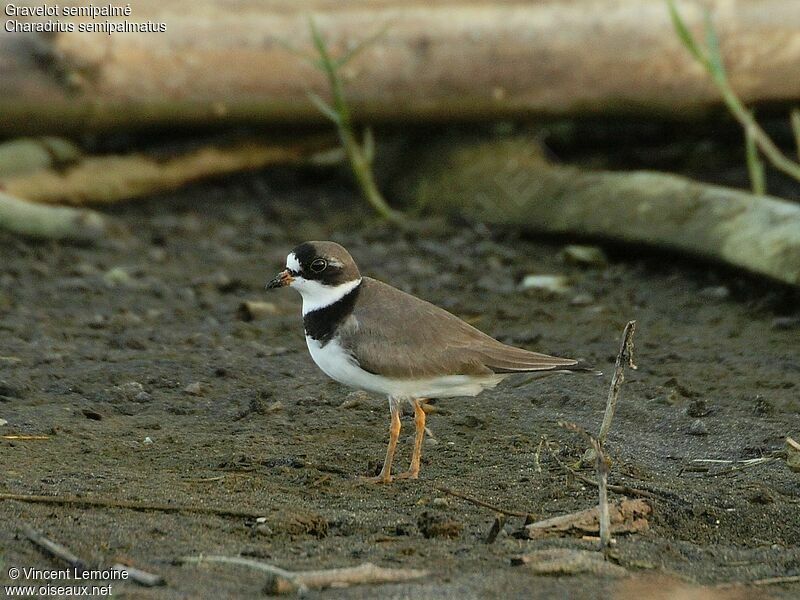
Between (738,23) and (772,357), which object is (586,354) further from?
(738,23)

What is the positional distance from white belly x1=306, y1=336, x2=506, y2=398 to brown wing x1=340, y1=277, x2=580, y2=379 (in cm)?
3

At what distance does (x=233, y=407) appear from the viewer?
18.5 feet

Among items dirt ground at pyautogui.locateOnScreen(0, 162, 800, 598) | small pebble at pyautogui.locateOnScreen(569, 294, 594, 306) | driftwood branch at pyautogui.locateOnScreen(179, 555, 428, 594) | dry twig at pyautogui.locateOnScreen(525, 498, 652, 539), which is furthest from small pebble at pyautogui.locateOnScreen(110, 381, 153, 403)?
small pebble at pyautogui.locateOnScreen(569, 294, 594, 306)

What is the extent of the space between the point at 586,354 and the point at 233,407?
76.2 inches

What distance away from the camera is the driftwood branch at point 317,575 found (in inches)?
137

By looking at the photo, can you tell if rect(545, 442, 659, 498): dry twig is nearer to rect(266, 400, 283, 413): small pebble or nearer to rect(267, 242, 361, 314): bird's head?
rect(267, 242, 361, 314): bird's head

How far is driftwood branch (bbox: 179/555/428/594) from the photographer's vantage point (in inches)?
137

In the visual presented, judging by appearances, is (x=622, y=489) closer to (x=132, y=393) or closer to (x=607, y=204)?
(x=132, y=393)

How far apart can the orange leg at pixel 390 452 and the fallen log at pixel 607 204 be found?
2.87 m

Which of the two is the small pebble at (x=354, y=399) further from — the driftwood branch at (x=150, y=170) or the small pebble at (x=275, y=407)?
the driftwood branch at (x=150, y=170)

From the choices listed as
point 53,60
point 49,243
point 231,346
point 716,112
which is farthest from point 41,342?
point 716,112

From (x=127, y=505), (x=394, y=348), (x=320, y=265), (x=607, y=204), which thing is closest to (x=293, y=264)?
(x=320, y=265)

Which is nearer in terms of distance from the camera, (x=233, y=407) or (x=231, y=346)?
(x=233, y=407)

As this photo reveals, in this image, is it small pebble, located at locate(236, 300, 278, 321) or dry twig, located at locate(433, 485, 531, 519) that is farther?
small pebble, located at locate(236, 300, 278, 321)
